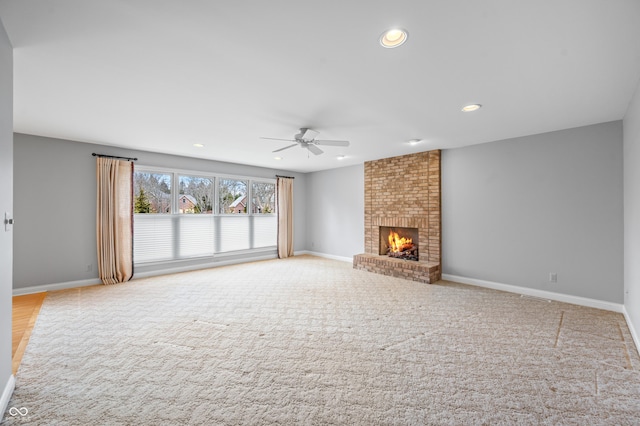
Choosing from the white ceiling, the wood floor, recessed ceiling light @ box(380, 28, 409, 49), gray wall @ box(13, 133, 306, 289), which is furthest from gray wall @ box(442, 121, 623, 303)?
gray wall @ box(13, 133, 306, 289)

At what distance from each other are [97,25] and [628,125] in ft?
16.8

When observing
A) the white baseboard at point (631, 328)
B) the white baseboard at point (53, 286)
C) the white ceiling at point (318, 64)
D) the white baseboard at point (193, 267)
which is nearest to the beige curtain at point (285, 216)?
the white baseboard at point (193, 267)

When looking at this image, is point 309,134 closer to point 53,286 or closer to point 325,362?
point 325,362

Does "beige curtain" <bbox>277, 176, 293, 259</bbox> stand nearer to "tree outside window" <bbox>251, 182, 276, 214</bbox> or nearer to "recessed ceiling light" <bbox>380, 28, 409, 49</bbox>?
"tree outside window" <bbox>251, 182, 276, 214</bbox>

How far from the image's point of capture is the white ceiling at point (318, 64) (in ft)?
5.39

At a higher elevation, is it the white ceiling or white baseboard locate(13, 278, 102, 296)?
the white ceiling

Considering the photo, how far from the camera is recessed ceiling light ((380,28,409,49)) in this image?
179 centimetres

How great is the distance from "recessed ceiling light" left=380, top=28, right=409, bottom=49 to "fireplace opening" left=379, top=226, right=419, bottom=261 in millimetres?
4511

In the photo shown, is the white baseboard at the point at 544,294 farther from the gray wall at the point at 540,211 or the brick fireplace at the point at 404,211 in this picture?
the brick fireplace at the point at 404,211

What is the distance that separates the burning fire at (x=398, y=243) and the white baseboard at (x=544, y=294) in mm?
1025

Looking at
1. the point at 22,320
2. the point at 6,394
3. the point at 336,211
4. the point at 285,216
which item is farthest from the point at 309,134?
the point at 22,320

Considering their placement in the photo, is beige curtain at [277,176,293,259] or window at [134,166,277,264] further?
beige curtain at [277,176,293,259]

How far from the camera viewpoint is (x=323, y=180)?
7.66 metres

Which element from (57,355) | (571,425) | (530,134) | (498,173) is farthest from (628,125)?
(57,355)
